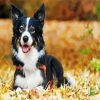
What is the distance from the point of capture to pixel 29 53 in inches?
402

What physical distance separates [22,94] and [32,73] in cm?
58

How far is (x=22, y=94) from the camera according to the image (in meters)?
9.83

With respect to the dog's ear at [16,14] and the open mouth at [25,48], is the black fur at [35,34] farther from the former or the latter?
the open mouth at [25,48]

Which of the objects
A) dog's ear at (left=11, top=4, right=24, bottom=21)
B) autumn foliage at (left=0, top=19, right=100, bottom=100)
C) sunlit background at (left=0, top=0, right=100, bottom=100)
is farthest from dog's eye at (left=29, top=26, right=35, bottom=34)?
sunlit background at (left=0, top=0, right=100, bottom=100)

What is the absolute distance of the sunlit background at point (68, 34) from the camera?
16.3m

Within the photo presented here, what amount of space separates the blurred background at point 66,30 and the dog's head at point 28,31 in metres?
5.12

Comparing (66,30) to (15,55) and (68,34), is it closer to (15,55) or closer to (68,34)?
(68,34)

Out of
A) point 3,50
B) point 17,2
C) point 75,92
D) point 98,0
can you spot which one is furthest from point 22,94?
A: point 17,2

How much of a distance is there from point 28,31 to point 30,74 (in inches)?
28.5

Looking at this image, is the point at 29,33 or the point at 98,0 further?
the point at 98,0

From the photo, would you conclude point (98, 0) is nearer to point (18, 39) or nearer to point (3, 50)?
point (3, 50)

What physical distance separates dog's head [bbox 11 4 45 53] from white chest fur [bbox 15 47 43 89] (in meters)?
0.18

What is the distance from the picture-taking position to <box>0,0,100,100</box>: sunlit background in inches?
641

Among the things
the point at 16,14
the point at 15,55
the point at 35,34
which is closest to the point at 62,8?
the point at 16,14
